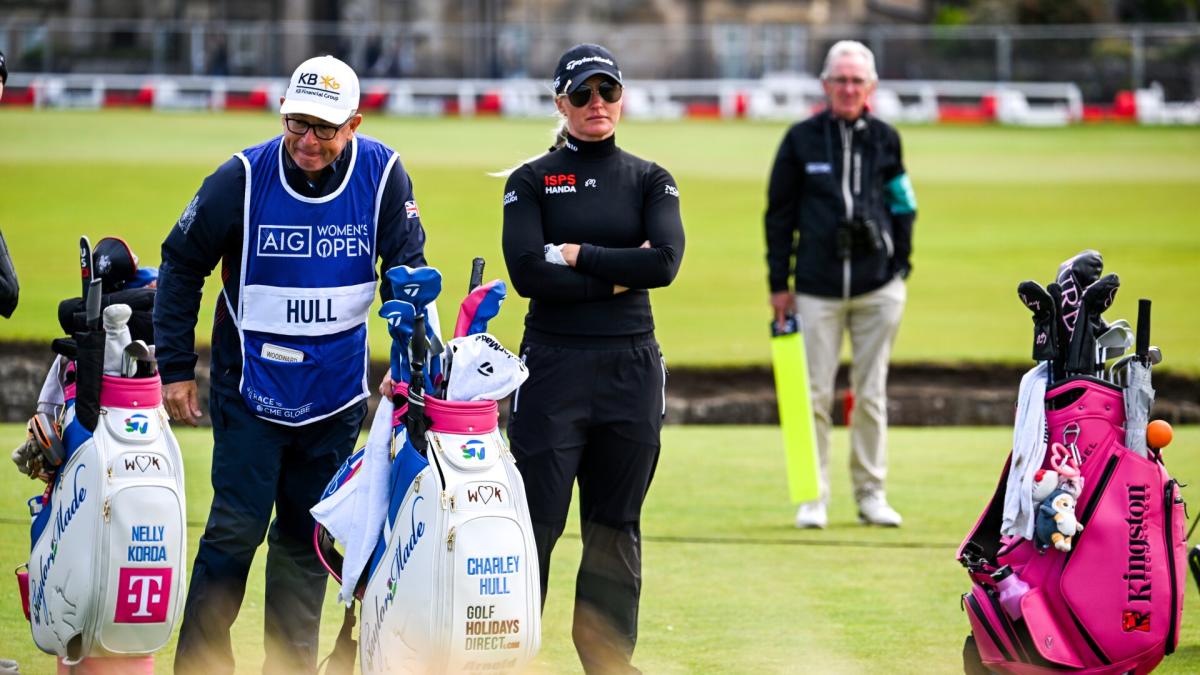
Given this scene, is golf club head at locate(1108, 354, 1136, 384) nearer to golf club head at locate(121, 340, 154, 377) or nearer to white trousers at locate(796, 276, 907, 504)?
golf club head at locate(121, 340, 154, 377)

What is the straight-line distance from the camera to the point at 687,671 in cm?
629

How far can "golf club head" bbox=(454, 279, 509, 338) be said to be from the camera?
16.9 ft

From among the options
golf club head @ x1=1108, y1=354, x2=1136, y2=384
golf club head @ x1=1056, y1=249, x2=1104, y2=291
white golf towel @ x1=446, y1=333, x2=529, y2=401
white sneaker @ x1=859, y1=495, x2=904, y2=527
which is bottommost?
white sneaker @ x1=859, y1=495, x2=904, y2=527

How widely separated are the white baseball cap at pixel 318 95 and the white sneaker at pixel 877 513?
4450mm

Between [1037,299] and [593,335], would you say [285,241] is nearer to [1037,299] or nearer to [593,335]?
[593,335]

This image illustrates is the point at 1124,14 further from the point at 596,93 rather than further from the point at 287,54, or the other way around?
the point at 596,93

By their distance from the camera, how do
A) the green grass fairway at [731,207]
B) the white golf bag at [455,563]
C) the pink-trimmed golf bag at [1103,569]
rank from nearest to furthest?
1. the white golf bag at [455,563]
2. the pink-trimmed golf bag at [1103,569]
3. the green grass fairway at [731,207]

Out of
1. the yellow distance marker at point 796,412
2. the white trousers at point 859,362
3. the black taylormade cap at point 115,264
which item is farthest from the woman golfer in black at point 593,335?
the white trousers at point 859,362

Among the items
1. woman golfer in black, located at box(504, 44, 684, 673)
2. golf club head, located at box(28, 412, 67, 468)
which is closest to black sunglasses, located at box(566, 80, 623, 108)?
woman golfer in black, located at box(504, 44, 684, 673)

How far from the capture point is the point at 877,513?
363 inches

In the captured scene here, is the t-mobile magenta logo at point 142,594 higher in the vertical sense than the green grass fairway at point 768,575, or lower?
higher

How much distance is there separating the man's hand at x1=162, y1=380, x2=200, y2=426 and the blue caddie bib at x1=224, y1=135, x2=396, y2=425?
0.53ft

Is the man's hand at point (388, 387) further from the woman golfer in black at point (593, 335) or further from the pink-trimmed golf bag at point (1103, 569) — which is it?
the pink-trimmed golf bag at point (1103, 569)

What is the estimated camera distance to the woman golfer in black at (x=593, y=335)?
19.3 ft
